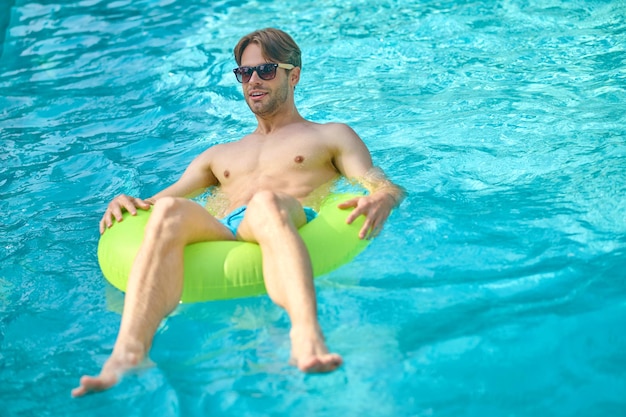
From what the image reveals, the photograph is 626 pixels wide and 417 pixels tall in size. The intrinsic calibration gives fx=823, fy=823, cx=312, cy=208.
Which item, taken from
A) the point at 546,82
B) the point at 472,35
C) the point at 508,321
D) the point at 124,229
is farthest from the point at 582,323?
the point at 472,35

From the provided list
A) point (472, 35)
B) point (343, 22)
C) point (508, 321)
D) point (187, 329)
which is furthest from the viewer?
point (343, 22)

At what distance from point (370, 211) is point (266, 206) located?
51 cm

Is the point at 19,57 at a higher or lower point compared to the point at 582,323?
lower

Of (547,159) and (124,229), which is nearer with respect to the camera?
(124,229)

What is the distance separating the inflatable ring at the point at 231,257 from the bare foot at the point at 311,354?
533 millimetres

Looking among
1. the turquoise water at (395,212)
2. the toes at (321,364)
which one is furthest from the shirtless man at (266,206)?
the turquoise water at (395,212)

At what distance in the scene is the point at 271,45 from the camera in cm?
418

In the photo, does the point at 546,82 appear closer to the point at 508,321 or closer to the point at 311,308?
the point at 508,321

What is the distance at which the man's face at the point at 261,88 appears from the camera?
164 inches

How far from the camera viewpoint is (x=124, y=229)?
3.66 m

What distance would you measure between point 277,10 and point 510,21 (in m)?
2.63

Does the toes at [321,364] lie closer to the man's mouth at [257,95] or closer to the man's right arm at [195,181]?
the man's right arm at [195,181]

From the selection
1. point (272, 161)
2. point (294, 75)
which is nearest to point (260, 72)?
point (294, 75)

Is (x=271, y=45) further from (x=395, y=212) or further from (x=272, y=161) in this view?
(x=395, y=212)
